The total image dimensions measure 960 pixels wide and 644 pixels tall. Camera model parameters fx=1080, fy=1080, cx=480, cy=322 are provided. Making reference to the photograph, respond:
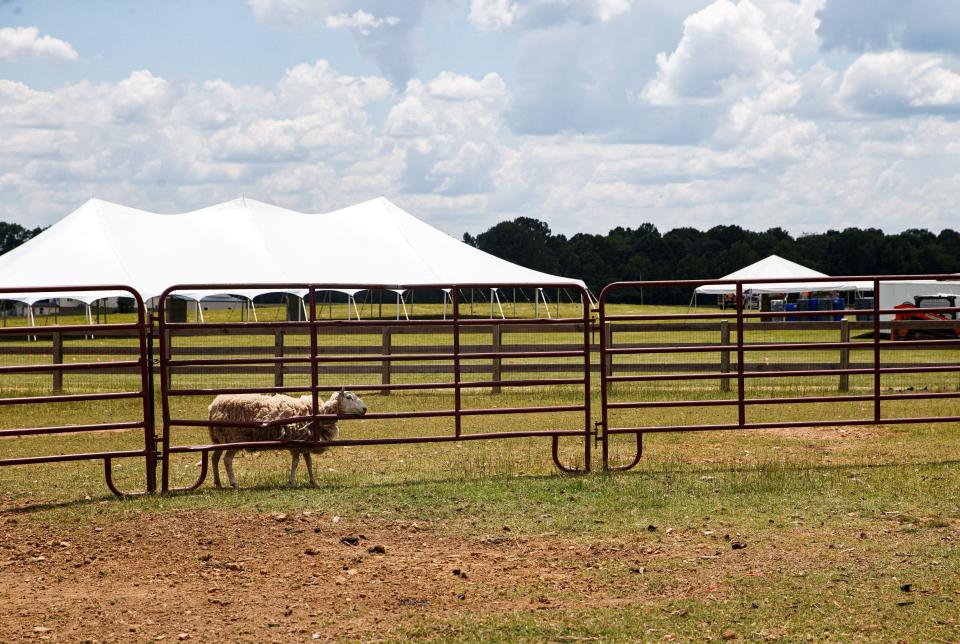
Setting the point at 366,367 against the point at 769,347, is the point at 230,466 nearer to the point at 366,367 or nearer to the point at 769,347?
the point at 769,347

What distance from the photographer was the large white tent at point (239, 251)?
1305 inches

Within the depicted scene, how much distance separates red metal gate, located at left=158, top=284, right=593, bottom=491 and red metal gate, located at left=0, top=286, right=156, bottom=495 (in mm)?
195

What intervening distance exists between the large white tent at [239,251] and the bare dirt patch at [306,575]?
25.1 metres

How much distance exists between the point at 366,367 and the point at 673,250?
8234 cm

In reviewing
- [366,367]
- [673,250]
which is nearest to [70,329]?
[366,367]

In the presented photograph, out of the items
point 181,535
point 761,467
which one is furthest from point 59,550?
point 761,467

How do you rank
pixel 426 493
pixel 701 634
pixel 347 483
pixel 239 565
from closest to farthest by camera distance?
1. pixel 701 634
2. pixel 239 565
3. pixel 426 493
4. pixel 347 483

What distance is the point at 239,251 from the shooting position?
1398 inches

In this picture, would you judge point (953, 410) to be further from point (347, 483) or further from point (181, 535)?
point (181, 535)

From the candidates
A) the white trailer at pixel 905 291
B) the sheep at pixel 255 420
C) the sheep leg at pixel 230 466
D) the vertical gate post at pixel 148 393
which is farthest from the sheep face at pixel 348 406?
the white trailer at pixel 905 291

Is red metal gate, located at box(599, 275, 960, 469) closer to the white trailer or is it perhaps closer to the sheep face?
the sheep face

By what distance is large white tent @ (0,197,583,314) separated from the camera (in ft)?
109

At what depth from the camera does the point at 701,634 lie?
539 centimetres

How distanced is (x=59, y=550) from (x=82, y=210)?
30755 mm
